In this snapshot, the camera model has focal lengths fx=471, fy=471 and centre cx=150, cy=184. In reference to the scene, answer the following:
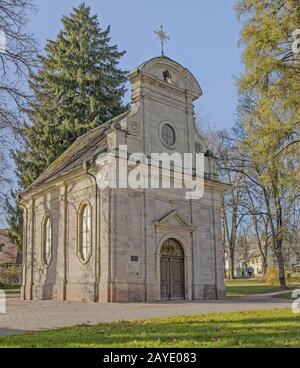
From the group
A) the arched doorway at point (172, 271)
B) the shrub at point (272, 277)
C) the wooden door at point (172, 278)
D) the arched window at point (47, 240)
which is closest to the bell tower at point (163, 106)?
the arched doorway at point (172, 271)

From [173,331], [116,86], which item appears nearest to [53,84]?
[116,86]

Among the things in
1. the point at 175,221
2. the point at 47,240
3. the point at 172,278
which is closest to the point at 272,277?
the point at 172,278

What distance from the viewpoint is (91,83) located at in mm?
38750

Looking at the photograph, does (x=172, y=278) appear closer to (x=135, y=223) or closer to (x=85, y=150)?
(x=135, y=223)

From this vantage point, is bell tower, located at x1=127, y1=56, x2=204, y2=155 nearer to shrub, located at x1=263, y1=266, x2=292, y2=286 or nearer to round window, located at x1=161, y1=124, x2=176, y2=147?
round window, located at x1=161, y1=124, x2=176, y2=147

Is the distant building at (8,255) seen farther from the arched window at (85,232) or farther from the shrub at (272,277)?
the arched window at (85,232)

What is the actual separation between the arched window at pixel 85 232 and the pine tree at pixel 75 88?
12.6 meters

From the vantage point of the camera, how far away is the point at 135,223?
22.2m

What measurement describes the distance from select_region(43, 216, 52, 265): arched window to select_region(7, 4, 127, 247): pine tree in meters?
8.76

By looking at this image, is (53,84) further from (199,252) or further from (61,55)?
(199,252)

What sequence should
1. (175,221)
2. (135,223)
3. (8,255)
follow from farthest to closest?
(8,255)
(175,221)
(135,223)

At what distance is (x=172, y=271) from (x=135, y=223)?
3.63 metres

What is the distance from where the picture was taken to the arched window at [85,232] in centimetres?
2297

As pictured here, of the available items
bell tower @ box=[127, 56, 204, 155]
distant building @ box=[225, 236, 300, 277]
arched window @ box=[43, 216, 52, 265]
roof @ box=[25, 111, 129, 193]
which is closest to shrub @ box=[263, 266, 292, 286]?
distant building @ box=[225, 236, 300, 277]
